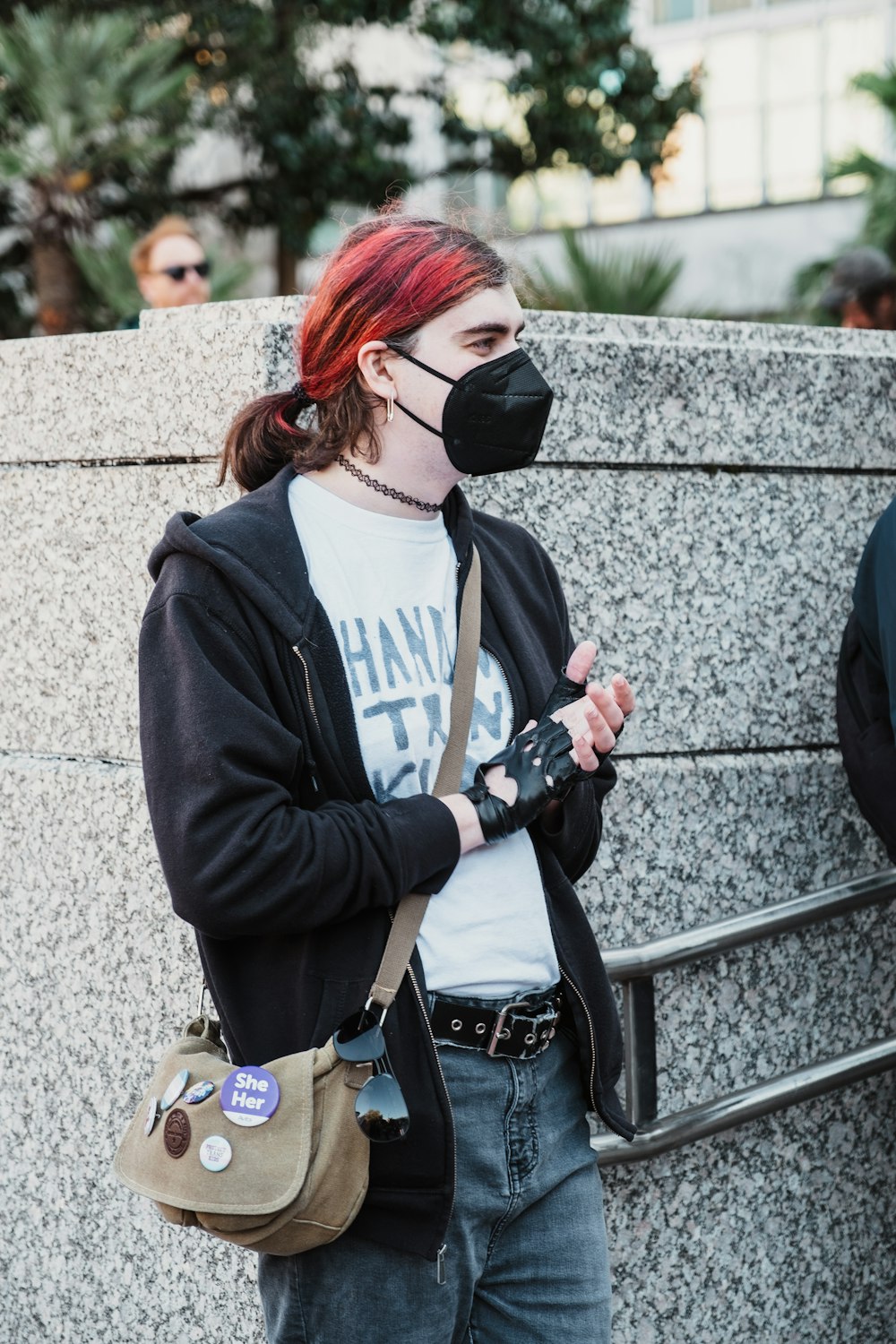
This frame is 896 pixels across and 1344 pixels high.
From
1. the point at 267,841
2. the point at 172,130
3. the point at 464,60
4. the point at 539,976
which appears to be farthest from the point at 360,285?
the point at 464,60

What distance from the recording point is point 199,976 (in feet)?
9.33

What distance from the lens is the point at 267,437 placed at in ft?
7.50

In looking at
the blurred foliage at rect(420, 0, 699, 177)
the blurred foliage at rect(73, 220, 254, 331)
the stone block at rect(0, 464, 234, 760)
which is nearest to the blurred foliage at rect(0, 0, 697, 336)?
the blurred foliage at rect(420, 0, 699, 177)

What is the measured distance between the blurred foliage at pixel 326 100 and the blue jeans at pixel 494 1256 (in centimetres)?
1202

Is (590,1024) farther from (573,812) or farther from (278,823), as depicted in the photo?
(278,823)

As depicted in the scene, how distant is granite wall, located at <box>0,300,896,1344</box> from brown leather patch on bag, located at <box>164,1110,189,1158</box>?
0.94 m

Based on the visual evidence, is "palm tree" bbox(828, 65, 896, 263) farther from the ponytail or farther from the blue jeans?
the blue jeans

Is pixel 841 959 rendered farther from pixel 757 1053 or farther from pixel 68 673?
pixel 68 673

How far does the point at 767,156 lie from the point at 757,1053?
20667 millimetres

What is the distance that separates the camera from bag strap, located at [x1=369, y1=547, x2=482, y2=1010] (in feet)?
6.40

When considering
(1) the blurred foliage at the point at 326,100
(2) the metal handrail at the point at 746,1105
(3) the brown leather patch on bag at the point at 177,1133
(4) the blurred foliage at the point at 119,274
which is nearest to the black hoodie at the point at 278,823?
(3) the brown leather patch on bag at the point at 177,1133

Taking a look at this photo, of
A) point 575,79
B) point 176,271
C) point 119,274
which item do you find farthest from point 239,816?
point 575,79

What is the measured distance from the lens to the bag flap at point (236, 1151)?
1859 millimetres

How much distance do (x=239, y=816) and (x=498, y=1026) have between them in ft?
1.48
